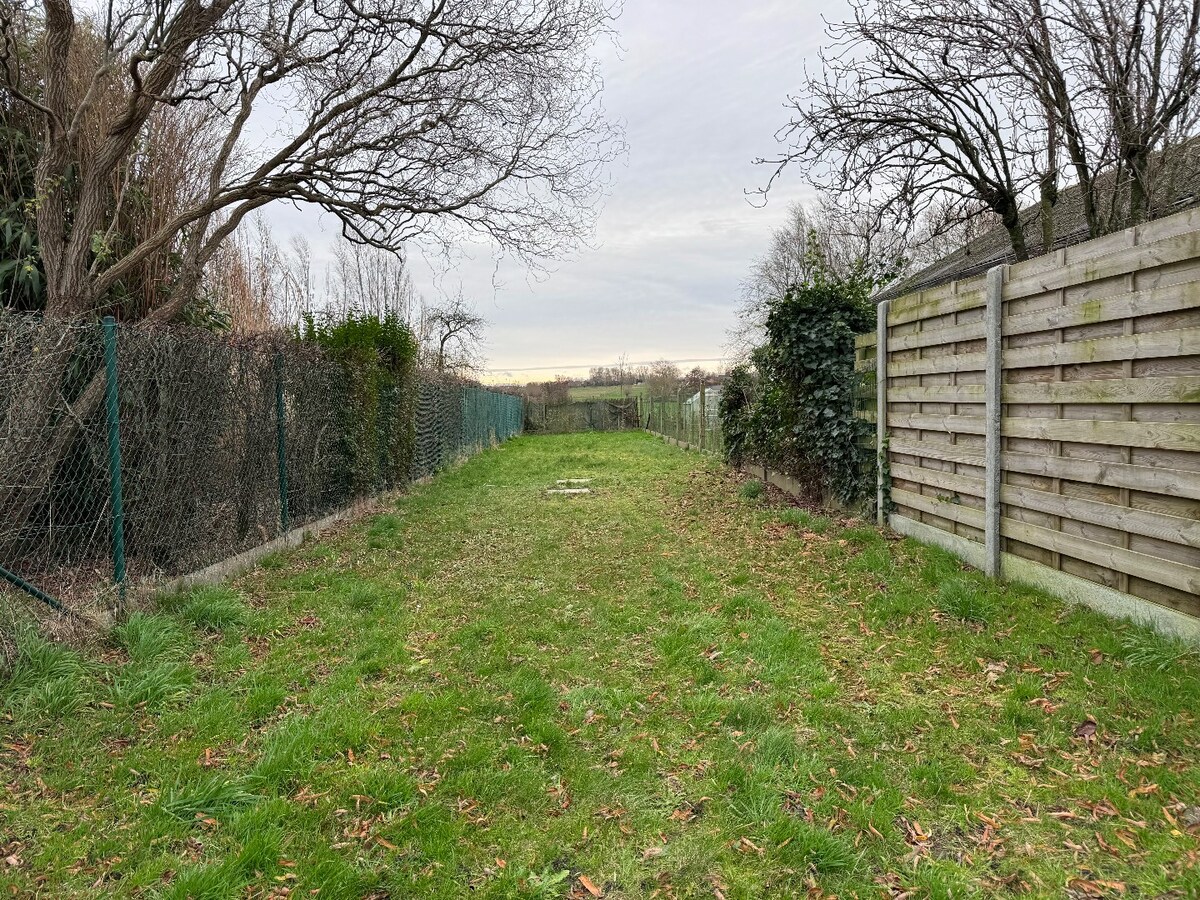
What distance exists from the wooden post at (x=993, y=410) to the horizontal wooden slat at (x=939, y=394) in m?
0.20

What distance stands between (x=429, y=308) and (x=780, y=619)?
2297 centimetres

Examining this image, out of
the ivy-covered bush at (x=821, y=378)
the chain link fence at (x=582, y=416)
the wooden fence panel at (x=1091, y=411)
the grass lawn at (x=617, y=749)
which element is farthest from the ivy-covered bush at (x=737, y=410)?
the chain link fence at (x=582, y=416)

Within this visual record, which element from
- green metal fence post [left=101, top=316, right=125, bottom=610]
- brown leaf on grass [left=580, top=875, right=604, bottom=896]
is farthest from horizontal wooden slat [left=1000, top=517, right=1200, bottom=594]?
green metal fence post [left=101, top=316, right=125, bottom=610]

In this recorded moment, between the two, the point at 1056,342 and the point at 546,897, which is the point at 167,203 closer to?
the point at 546,897

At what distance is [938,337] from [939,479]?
110 centimetres

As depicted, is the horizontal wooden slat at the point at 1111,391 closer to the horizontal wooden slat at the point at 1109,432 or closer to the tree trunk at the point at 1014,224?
the horizontal wooden slat at the point at 1109,432

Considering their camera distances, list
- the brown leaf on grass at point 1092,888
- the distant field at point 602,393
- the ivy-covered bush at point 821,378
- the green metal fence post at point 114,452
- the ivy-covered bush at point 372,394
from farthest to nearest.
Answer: the distant field at point 602,393
the ivy-covered bush at point 372,394
the ivy-covered bush at point 821,378
the green metal fence post at point 114,452
the brown leaf on grass at point 1092,888

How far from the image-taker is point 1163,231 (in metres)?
3.07

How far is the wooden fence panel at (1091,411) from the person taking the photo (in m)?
3.00

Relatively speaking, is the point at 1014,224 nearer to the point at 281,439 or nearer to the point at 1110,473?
the point at 1110,473

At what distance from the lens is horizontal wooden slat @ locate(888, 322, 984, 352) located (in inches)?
180

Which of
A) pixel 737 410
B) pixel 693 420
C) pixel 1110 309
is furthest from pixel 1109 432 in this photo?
pixel 693 420

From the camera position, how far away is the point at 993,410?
14.0 ft

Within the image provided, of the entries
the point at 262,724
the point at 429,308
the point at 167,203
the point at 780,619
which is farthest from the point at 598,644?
the point at 429,308
